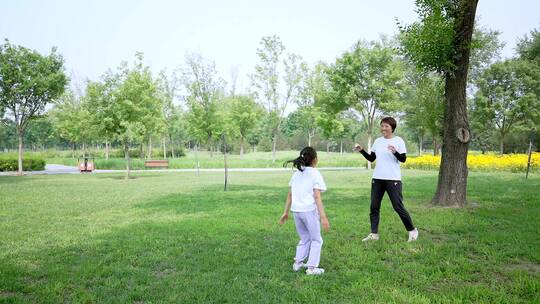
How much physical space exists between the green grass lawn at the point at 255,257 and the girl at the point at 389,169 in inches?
19.6

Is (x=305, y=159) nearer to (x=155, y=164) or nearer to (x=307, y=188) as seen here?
(x=307, y=188)

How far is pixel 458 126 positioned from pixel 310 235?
20.9 feet

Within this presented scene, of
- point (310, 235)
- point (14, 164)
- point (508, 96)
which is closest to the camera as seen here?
point (310, 235)

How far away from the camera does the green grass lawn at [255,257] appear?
4.12 metres

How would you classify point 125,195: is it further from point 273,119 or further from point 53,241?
point 273,119

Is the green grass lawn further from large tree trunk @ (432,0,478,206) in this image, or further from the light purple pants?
large tree trunk @ (432,0,478,206)

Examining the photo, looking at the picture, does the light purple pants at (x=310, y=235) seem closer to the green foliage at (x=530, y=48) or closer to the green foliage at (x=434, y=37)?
the green foliage at (x=434, y=37)

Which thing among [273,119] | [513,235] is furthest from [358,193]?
[273,119]

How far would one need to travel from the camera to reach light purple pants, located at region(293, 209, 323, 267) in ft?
15.5


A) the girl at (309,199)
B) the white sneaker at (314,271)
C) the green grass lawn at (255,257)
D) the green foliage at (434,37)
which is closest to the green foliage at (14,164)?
the green grass lawn at (255,257)

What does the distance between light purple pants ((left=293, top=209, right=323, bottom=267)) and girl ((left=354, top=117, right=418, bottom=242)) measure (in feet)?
5.78

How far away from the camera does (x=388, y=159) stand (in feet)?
20.4

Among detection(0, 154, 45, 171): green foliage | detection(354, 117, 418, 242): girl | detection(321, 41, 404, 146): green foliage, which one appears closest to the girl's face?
detection(354, 117, 418, 242): girl

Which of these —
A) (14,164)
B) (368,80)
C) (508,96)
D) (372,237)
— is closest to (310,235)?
(372,237)
